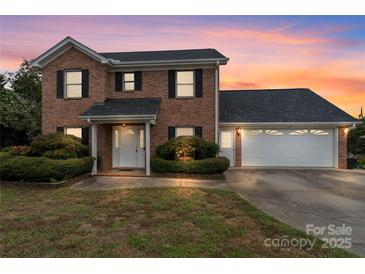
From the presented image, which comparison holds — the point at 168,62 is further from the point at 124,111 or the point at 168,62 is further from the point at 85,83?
the point at 85,83

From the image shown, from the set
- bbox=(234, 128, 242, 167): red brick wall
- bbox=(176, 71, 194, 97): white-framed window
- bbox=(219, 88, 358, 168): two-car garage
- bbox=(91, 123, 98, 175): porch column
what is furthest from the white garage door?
bbox=(91, 123, 98, 175): porch column

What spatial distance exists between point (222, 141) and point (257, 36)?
6.28m

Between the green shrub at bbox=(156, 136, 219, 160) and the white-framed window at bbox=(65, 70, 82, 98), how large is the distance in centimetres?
573

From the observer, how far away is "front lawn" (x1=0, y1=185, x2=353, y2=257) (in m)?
3.61

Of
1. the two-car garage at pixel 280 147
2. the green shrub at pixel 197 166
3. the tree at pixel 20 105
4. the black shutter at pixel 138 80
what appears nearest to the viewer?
the green shrub at pixel 197 166

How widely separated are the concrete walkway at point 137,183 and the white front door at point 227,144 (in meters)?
4.70

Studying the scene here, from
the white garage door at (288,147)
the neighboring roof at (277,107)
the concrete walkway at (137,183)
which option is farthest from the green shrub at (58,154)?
the white garage door at (288,147)

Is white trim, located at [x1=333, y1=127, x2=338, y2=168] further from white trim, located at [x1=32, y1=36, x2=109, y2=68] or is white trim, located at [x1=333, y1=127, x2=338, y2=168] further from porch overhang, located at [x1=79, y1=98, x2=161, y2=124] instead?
white trim, located at [x1=32, y1=36, x2=109, y2=68]

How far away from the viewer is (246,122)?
44.9 feet

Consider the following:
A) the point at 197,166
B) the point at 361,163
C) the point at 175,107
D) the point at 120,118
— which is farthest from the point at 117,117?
the point at 361,163

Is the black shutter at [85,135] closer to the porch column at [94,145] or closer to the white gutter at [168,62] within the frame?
the porch column at [94,145]

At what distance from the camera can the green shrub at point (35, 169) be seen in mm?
8375

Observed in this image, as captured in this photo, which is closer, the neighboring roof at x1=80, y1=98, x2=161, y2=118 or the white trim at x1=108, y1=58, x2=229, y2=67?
the neighboring roof at x1=80, y1=98, x2=161, y2=118

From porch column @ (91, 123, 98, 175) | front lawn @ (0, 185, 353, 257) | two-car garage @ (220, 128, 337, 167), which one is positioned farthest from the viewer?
two-car garage @ (220, 128, 337, 167)
